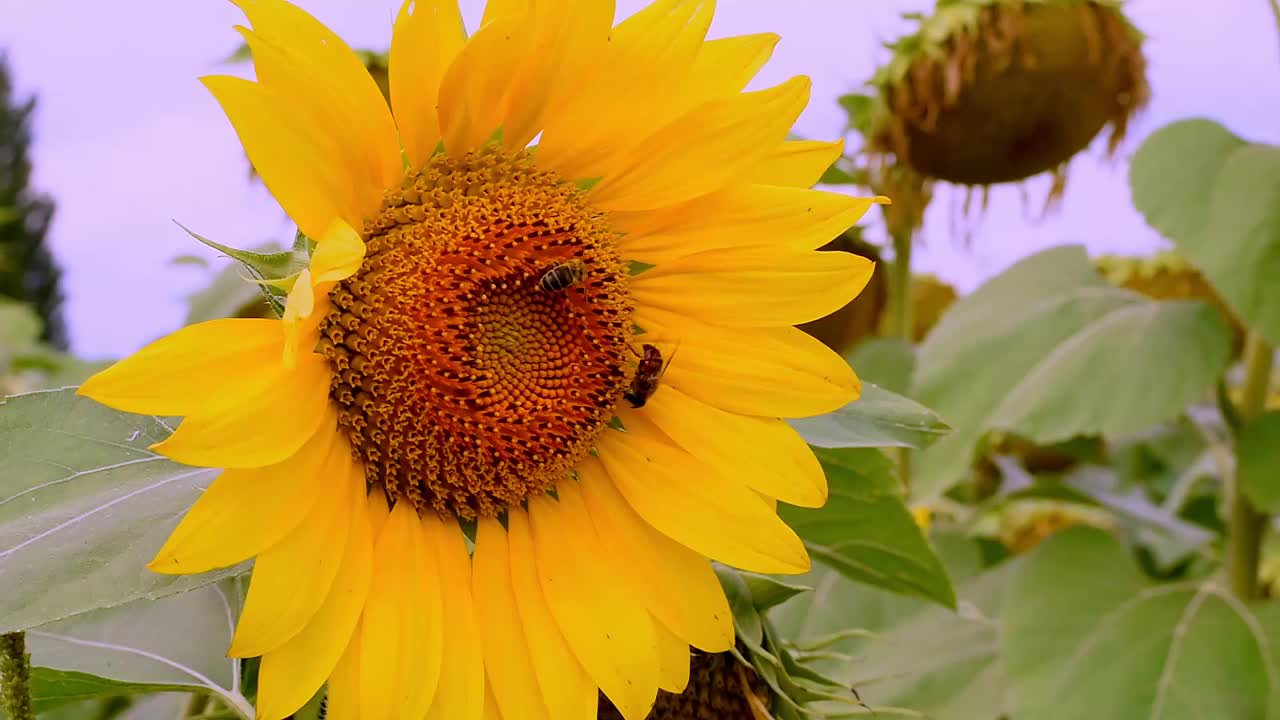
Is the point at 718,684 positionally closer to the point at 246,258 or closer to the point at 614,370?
the point at 614,370

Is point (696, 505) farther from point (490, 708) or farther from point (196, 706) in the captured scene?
point (196, 706)

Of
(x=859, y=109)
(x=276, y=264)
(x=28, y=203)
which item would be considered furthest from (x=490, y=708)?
(x=28, y=203)

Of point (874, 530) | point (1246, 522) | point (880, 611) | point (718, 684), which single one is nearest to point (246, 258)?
point (718, 684)

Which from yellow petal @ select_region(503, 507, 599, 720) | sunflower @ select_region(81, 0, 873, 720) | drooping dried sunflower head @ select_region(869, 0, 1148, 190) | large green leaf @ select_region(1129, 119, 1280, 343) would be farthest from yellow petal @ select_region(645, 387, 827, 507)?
drooping dried sunflower head @ select_region(869, 0, 1148, 190)

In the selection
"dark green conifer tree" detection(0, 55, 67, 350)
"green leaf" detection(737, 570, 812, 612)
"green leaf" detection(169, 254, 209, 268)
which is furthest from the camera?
"dark green conifer tree" detection(0, 55, 67, 350)

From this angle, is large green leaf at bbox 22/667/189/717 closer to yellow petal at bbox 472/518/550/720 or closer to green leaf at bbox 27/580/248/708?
green leaf at bbox 27/580/248/708

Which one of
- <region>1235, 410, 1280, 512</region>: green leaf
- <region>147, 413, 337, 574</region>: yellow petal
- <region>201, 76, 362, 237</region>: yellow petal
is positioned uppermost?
<region>201, 76, 362, 237</region>: yellow petal
